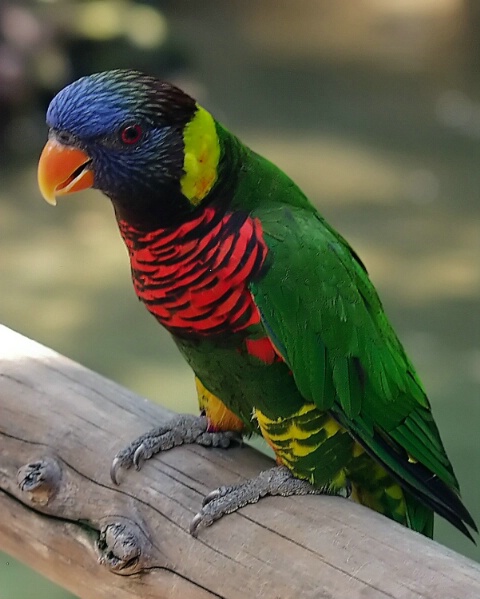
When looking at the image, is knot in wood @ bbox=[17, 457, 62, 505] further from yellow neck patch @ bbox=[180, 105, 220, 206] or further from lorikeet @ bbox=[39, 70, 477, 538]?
Result: yellow neck patch @ bbox=[180, 105, 220, 206]

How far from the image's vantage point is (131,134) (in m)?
1.20

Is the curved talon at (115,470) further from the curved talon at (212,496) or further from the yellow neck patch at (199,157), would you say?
the yellow neck patch at (199,157)

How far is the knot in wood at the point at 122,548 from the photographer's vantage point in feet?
4.13

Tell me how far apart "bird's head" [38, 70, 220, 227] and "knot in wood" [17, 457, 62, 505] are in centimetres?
50

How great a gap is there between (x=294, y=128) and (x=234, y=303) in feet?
12.0

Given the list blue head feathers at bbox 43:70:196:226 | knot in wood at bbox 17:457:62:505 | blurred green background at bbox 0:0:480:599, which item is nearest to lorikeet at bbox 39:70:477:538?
blue head feathers at bbox 43:70:196:226

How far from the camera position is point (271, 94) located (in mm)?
4887

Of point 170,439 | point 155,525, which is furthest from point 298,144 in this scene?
point 155,525

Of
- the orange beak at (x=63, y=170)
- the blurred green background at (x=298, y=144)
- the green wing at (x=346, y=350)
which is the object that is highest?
the orange beak at (x=63, y=170)

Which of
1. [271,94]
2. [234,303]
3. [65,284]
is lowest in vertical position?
[65,284]

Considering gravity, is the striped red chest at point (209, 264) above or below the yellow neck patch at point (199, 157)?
below

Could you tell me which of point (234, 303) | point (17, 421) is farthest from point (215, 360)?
point (17, 421)

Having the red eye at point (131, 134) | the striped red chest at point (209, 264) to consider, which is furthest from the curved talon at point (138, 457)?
the red eye at point (131, 134)

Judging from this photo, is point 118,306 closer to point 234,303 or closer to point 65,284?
point 65,284
